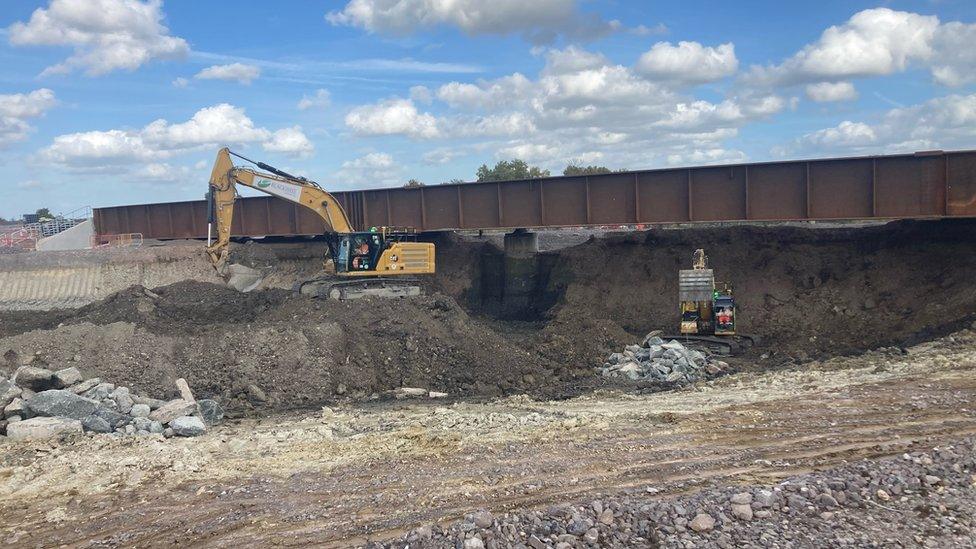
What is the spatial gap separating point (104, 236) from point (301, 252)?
10.4 m

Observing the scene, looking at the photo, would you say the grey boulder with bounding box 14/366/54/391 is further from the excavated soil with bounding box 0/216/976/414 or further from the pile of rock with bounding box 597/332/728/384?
the pile of rock with bounding box 597/332/728/384

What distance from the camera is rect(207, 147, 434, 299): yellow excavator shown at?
22.6m

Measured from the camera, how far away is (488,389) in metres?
16.4

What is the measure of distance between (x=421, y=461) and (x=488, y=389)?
717 centimetres

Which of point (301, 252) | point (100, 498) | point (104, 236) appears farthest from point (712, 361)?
point (104, 236)

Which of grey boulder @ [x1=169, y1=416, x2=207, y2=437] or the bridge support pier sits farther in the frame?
the bridge support pier

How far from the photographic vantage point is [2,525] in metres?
8.00

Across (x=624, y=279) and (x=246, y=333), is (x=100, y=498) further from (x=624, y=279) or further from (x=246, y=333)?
(x=624, y=279)

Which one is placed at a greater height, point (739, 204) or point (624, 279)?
point (739, 204)

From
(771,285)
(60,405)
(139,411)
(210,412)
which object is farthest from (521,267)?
(60,405)

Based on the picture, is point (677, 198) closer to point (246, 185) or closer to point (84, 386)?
point (246, 185)

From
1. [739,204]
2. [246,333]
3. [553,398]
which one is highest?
[739,204]

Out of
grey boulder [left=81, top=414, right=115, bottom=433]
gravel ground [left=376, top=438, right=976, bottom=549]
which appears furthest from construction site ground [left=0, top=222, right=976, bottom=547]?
grey boulder [left=81, top=414, right=115, bottom=433]

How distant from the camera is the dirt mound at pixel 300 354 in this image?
15.4 m
